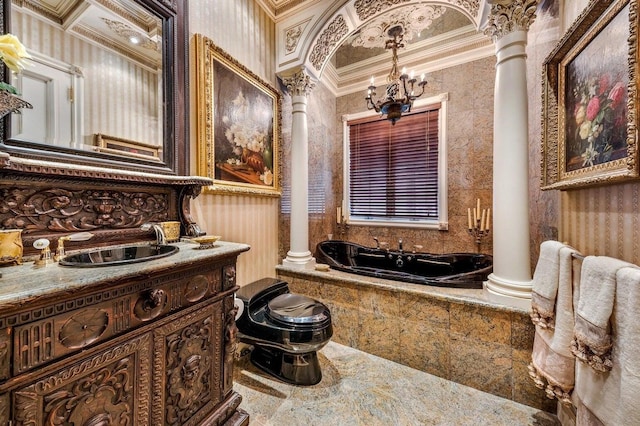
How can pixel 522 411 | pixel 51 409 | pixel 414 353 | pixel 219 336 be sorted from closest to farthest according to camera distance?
pixel 51 409
pixel 219 336
pixel 522 411
pixel 414 353

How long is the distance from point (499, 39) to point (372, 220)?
2290 mm

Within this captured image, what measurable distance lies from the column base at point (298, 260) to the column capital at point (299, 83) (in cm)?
167

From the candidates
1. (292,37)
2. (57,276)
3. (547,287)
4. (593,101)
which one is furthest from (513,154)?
(57,276)

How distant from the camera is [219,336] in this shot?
4.06 ft

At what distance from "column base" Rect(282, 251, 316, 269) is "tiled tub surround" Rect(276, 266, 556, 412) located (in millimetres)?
197

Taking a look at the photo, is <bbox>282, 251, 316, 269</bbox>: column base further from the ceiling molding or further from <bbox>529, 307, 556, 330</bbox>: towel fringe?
the ceiling molding

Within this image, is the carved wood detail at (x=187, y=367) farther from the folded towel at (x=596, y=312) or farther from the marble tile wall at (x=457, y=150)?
the folded towel at (x=596, y=312)

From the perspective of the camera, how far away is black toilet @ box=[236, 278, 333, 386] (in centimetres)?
157

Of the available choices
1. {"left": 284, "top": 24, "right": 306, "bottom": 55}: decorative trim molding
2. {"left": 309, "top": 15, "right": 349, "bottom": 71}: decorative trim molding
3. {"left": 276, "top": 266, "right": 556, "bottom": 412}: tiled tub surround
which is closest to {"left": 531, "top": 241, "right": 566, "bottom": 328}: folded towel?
{"left": 276, "top": 266, "right": 556, "bottom": 412}: tiled tub surround

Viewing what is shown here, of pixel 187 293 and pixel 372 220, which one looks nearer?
pixel 187 293

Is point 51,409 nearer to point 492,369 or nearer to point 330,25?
point 492,369

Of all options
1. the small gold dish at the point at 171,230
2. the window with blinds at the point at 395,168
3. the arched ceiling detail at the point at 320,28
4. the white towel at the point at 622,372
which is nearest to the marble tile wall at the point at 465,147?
the window with blinds at the point at 395,168

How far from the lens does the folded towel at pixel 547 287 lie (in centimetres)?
120

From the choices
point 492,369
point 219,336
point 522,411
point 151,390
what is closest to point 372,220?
point 492,369
